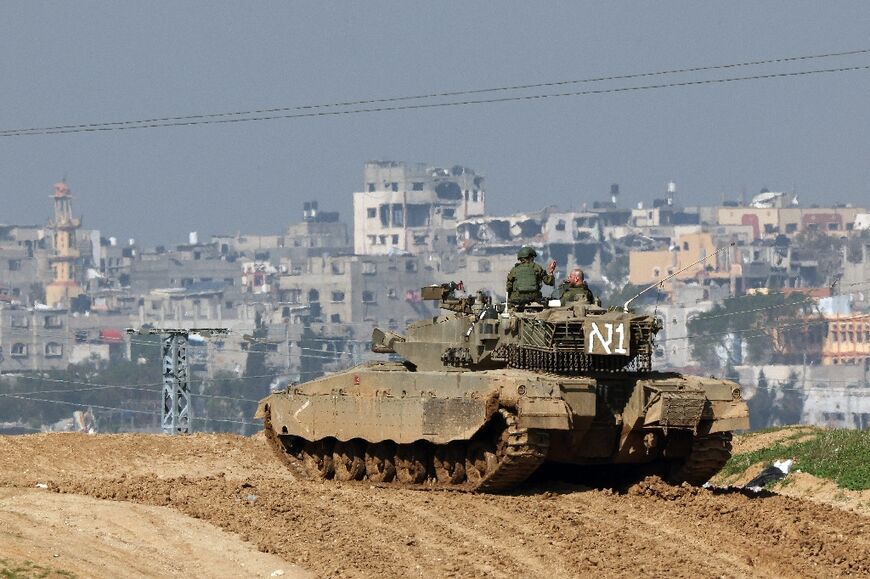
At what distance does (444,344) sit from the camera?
96.6 feet

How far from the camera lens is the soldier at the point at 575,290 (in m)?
28.7

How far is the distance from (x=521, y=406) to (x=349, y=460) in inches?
184

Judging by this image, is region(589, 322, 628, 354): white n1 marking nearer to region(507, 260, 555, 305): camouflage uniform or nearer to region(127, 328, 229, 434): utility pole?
region(507, 260, 555, 305): camouflage uniform

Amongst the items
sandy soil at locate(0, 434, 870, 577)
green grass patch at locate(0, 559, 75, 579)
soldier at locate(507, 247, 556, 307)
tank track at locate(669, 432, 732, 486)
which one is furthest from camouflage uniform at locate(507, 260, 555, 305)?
green grass patch at locate(0, 559, 75, 579)

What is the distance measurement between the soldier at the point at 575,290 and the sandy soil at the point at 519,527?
2.74m

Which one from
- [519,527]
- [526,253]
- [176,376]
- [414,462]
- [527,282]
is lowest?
[519,527]

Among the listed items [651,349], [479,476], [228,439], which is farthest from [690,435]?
[228,439]

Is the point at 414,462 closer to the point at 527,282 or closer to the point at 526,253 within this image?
the point at 527,282

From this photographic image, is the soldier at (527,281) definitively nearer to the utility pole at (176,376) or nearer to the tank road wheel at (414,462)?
the tank road wheel at (414,462)

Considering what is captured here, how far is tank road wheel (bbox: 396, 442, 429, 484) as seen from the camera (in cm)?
2817

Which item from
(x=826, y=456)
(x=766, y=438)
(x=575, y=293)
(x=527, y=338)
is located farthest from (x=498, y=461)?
(x=766, y=438)

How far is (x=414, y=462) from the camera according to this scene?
1111 inches

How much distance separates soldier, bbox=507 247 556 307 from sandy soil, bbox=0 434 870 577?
297 centimetres

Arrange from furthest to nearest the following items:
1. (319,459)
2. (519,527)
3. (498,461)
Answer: (319,459) → (498,461) → (519,527)
